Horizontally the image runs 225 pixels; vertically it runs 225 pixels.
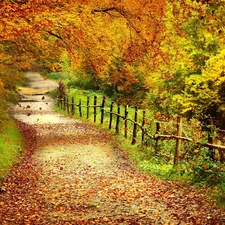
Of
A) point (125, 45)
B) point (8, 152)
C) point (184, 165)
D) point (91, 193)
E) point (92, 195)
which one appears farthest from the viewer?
point (125, 45)

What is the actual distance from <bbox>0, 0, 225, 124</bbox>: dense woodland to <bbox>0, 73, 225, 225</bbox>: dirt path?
8.89 feet

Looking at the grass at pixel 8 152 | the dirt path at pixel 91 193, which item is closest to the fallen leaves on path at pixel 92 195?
the dirt path at pixel 91 193

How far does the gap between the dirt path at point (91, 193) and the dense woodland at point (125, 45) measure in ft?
8.89

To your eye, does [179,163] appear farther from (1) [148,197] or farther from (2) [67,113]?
(2) [67,113]

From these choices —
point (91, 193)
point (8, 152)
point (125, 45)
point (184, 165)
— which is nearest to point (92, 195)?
point (91, 193)

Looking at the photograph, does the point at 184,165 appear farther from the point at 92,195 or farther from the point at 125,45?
the point at 125,45

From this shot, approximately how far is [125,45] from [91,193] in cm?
1917

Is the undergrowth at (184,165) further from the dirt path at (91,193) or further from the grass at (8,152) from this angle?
the grass at (8,152)

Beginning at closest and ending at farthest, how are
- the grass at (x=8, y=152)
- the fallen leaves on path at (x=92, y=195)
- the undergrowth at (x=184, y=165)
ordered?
the fallen leaves on path at (x=92, y=195) → the undergrowth at (x=184, y=165) → the grass at (x=8, y=152)

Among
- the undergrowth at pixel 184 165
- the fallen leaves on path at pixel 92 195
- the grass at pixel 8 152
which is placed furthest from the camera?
the grass at pixel 8 152

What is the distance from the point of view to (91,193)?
8.81 m

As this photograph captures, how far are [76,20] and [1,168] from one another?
17.3ft

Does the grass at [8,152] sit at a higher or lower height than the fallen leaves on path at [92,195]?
lower

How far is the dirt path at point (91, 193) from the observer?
681cm
